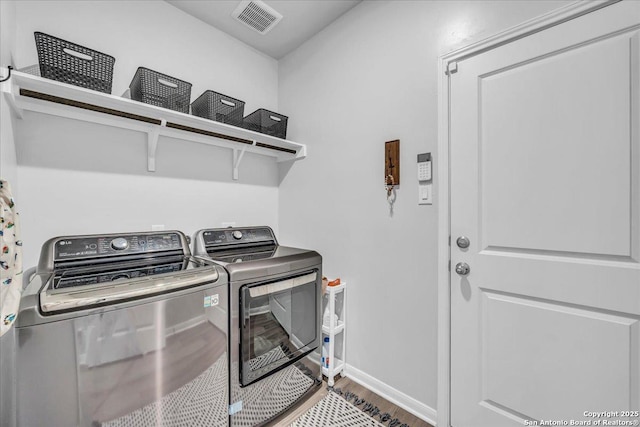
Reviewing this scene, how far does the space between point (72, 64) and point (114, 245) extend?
932mm

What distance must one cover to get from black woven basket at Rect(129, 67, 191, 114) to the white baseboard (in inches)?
84.8

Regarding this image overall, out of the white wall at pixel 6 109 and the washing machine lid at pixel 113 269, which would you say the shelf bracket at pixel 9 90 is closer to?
the white wall at pixel 6 109

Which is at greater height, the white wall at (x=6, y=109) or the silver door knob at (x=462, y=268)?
the white wall at (x=6, y=109)

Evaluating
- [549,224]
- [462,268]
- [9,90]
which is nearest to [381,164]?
[462,268]

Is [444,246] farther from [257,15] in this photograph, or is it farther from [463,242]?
[257,15]

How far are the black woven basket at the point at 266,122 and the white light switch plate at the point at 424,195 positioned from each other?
51.3 inches

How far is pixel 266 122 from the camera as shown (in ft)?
7.20

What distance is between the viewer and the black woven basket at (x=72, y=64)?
1.26 meters

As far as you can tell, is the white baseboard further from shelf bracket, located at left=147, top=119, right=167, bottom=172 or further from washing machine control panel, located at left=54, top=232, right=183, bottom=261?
shelf bracket, located at left=147, top=119, right=167, bottom=172

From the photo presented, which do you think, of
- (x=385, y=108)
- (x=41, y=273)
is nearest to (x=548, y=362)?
(x=385, y=108)

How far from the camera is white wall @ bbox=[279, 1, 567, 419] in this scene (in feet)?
5.15

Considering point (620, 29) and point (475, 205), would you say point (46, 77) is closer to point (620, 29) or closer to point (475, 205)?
point (475, 205)

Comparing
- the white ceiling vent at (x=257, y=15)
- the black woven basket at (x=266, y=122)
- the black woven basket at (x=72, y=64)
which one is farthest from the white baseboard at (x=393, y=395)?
the white ceiling vent at (x=257, y=15)

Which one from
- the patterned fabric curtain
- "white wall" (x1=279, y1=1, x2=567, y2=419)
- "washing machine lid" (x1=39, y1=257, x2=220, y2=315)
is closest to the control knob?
Result: "washing machine lid" (x1=39, y1=257, x2=220, y2=315)
